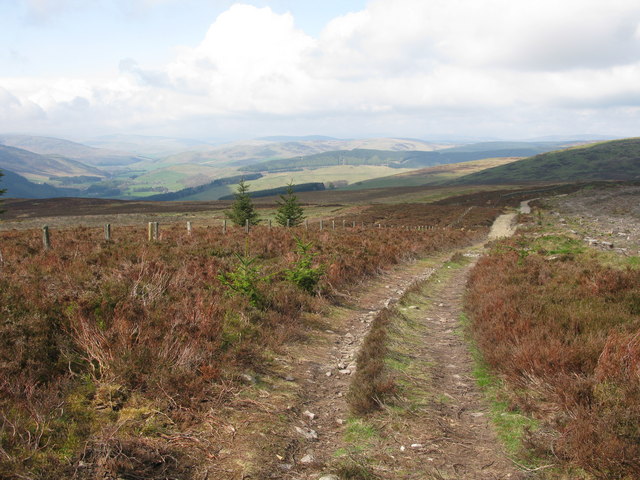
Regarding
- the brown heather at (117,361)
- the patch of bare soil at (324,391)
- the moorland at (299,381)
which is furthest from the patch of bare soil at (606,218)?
the brown heather at (117,361)

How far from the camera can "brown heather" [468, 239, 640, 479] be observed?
3.98 meters

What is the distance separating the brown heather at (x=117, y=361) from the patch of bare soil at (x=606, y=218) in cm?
1827

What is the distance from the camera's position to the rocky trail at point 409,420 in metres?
4.38

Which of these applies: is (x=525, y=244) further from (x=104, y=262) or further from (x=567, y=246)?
(x=104, y=262)

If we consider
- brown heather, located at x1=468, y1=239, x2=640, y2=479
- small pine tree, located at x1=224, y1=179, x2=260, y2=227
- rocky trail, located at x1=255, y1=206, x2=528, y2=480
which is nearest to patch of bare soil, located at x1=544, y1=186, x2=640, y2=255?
brown heather, located at x1=468, y1=239, x2=640, y2=479

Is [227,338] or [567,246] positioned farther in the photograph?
[567,246]

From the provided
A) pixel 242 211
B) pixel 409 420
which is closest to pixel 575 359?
pixel 409 420

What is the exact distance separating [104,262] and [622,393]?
11286 mm

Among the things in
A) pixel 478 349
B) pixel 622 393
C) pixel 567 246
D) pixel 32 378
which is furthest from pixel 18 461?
pixel 567 246

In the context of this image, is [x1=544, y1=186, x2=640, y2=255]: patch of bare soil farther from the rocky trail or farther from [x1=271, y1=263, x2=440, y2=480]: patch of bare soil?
the rocky trail

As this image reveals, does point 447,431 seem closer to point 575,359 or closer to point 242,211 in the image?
point 575,359

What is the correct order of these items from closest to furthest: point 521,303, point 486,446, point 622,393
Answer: point 622,393, point 486,446, point 521,303

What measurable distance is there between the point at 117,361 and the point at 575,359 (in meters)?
6.28

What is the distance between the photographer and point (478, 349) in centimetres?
778
